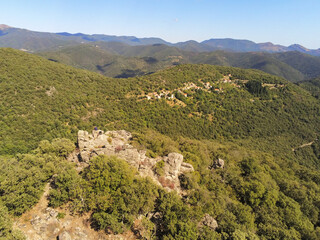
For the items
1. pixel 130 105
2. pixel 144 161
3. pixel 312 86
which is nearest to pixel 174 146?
pixel 144 161

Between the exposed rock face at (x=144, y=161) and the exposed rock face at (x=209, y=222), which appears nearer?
the exposed rock face at (x=209, y=222)

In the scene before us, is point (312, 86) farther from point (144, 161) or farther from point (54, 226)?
point (54, 226)

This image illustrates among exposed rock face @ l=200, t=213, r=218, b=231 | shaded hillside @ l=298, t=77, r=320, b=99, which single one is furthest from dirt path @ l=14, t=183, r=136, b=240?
shaded hillside @ l=298, t=77, r=320, b=99

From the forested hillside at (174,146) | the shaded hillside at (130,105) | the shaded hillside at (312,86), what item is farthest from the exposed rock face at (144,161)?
the shaded hillside at (312,86)

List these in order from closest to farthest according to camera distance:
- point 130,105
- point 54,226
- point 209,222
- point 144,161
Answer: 1. point 54,226
2. point 209,222
3. point 144,161
4. point 130,105

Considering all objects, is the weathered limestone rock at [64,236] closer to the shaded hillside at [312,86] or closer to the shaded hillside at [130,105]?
the shaded hillside at [130,105]

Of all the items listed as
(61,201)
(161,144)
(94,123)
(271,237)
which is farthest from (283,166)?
(94,123)

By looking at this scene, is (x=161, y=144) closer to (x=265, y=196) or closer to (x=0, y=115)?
(x=265, y=196)
